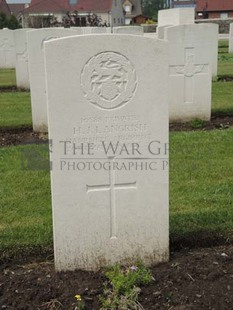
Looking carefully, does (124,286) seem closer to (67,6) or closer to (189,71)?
(189,71)

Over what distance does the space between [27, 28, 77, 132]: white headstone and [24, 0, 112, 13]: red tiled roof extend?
57510 mm

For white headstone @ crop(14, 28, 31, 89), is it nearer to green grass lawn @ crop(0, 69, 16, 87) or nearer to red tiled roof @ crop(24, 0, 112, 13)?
green grass lawn @ crop(0, 69, 16, 87)

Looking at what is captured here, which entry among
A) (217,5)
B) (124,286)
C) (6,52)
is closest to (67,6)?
(217,5)

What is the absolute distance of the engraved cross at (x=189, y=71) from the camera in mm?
8055

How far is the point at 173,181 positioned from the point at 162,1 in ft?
353

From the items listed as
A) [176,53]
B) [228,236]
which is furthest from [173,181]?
[176,53]

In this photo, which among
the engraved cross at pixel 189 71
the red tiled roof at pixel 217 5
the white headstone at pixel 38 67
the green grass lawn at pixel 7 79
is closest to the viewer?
the white headstone at pixel 38 67

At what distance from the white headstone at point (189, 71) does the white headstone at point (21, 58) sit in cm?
449

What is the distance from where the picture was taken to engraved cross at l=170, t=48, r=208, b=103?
26.4ft

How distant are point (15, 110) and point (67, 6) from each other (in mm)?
58198

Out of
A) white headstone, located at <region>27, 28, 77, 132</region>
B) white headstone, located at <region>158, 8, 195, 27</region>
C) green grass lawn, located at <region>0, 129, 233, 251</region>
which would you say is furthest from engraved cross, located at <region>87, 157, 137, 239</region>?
white headstone, located at <region>158, 8, 195, 27</region>

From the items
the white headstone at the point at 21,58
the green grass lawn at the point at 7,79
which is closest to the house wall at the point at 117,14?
the green grass lawn at the point at 7,79

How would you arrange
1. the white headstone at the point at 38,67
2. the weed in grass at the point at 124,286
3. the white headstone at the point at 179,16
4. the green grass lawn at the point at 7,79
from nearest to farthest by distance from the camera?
the weed in grass at the point at 124,286 → the white headstone at the point at 38,67 → the green grass lawn at the point at 7,79 → the white headstone at the point at 179,16

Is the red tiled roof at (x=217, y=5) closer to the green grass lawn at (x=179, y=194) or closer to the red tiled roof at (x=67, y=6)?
the red tiled roof at (x=67, y=6)
